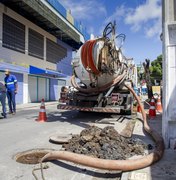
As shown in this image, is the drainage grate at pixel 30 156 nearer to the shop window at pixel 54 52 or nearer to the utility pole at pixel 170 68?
the utility pole at pixel 170 68

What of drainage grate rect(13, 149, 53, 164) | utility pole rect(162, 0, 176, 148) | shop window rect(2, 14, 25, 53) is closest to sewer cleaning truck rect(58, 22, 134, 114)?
utility pole rect(162, 0, 176, 148)

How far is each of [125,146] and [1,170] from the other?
7.67 feet

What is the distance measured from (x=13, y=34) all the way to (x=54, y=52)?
8.45 meters

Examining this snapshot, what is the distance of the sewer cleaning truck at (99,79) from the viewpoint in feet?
29.1

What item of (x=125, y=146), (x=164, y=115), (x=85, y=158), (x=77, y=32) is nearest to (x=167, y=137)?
(x=164, y=115)

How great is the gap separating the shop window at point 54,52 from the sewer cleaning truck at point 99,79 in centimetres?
1538

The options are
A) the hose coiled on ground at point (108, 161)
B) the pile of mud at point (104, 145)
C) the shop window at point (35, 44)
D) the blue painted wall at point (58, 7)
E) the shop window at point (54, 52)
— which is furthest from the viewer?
the shop window at point (54, 52)

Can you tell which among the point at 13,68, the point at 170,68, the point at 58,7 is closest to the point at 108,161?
the point at 170,68

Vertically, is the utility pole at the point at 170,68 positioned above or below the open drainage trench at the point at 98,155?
above

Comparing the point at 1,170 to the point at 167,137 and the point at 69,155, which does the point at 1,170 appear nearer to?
the point at 69,155

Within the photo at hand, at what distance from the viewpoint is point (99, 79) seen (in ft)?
31.7

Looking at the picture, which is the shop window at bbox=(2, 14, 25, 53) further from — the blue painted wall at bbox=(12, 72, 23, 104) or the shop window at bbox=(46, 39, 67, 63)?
the shop window at bbox=(46, 39, 67, 63)

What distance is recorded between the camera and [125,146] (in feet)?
16.5

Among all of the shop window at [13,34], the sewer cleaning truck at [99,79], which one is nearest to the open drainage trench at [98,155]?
the sewer cleaning truck at [99,79]
